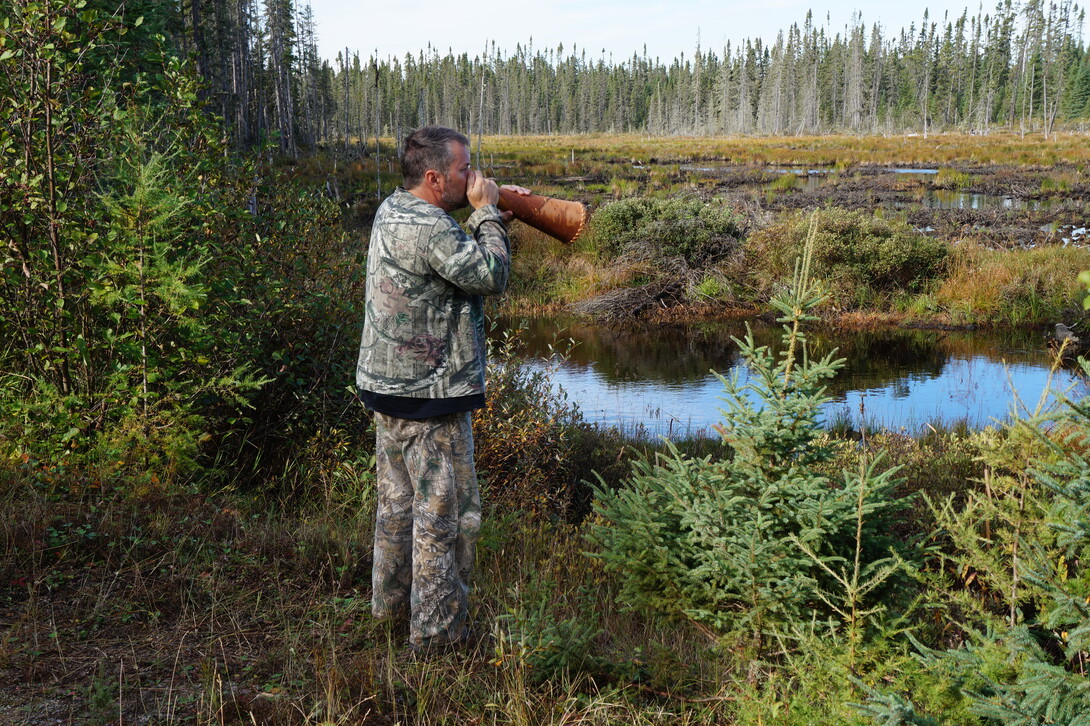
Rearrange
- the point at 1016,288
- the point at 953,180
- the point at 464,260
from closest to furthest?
the point at 464,260 → the point at 1016,288 → the point at 953,180

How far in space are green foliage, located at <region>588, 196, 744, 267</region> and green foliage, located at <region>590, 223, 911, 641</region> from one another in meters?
15.3

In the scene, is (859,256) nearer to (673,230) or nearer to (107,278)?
(673,230)

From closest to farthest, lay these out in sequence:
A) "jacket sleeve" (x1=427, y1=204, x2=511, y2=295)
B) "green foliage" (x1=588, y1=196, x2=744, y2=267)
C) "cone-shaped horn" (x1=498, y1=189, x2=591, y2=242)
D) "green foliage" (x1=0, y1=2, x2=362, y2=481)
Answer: "jacket sleeve" (x1=427, y1=204, x2=511, y2=295) < "cone-shaped horn" (x1=498, y1=189, x2=591, y2=242) < "green foliage" (x1=0, y1=2, x2=362, y2=481) < "green foliage" (x1=588, y1=196, x2=744, y2=267)

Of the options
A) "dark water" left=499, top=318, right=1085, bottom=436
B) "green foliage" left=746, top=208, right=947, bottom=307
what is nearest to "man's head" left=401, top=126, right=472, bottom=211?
"dark water" left=499, top=318, right=1085, bottom=436

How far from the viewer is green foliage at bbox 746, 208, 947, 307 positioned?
1764cm

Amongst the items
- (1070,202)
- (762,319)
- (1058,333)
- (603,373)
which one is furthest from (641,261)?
(1070,202)

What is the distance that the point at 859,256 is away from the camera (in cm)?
1775

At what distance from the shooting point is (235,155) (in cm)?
676

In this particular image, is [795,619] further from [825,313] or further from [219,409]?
[825,313]

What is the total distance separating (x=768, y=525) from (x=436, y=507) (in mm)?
1369

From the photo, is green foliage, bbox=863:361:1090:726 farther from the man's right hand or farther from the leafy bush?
the leafy bush

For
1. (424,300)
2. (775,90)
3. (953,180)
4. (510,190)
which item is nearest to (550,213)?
(510,190)

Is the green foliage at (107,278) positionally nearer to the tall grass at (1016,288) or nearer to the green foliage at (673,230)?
the green foliage at (673,230)

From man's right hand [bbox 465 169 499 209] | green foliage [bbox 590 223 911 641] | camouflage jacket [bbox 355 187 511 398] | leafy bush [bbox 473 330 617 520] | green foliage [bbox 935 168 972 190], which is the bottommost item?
leafy bush [bbox 473 330 617 520]
